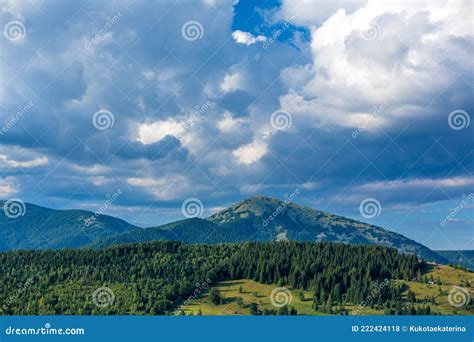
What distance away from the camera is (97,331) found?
367 feet

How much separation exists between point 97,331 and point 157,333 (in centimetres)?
1335

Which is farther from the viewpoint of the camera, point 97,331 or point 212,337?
point 97,331

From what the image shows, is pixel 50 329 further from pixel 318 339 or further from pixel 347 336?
pixel 347 336

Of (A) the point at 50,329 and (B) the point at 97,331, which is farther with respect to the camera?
(B) the point at 97,331

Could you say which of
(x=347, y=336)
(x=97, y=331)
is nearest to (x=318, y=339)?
(x=347, y=336)

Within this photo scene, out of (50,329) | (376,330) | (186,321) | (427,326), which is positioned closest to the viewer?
(50,329)

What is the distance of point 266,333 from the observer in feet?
352

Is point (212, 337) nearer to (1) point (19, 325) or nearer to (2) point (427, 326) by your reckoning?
(1) point (19, 325)

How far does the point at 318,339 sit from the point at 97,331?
47679mm

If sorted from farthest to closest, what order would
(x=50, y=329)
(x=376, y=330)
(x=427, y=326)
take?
(x=427, y=326), (x=376, y=330), (x=50, y=329)

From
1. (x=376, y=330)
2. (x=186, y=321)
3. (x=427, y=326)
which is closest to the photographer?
(x=376, y=330)

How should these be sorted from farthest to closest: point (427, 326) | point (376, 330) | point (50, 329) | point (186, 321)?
point (186, 321) < point (427, 326) < point (376, 330) < point (50, 329)

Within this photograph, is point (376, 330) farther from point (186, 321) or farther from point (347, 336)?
point (186, 321)

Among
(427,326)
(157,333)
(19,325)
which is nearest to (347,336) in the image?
(427,326)
